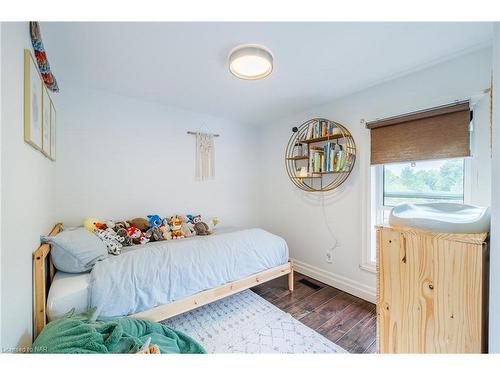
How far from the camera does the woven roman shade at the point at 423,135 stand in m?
1.59

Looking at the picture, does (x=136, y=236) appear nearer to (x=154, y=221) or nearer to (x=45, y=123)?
(x=154, y=221)

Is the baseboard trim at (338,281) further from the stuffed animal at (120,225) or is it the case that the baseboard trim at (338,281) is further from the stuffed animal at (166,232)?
the stuffed animal at (120,225)

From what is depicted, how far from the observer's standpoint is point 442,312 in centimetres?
82

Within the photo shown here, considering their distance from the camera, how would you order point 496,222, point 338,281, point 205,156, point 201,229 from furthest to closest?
point 205,156, point 201,229, point 338,281, point 496,222

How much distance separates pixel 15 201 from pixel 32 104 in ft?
1.99

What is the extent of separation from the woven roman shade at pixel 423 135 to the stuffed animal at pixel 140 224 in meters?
2.64

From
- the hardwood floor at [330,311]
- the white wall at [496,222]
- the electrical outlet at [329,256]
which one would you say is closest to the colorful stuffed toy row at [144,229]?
the hardwood floor at [330,311]

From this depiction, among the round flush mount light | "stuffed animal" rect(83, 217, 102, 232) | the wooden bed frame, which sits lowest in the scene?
the wooden bed frame

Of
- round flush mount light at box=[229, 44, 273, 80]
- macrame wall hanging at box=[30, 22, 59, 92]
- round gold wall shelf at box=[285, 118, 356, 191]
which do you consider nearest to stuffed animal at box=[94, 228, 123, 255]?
macrame wall hanging at box=[30, 22, 59, 92]

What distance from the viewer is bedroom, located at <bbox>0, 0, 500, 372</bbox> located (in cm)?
90

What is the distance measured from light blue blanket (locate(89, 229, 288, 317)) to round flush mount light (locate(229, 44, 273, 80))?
159cm

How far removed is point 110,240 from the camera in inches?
73.0

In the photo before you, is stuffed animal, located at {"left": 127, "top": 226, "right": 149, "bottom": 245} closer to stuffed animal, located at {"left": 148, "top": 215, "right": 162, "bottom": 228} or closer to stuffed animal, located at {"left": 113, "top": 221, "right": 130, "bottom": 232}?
stuffed animal, located at {"left": 113, "top": 221, "right": 130, "bottom": 232}

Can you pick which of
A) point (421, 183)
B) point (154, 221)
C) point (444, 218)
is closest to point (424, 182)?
point (421, 183)
